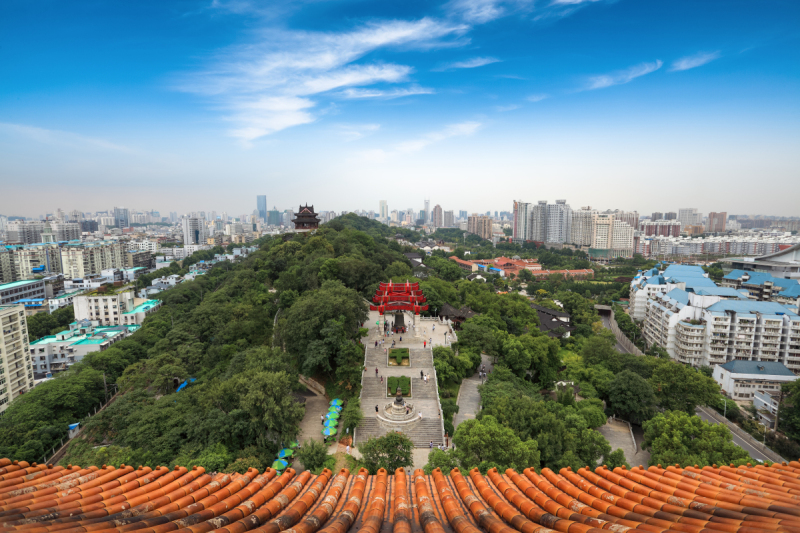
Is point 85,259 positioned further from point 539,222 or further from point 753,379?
Result: point 539,222

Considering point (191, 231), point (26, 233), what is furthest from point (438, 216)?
point (26, 233)

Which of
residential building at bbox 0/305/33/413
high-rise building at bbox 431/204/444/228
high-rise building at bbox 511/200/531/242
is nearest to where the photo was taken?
residential building at bbox 0/305/33/413

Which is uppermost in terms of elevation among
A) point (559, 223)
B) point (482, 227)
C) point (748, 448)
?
point (559, 223)

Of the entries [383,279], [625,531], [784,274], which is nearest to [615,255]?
[784,274]

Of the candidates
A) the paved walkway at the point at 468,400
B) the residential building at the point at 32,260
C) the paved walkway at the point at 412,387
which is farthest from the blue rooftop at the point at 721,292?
the residential building at the point at 32,260

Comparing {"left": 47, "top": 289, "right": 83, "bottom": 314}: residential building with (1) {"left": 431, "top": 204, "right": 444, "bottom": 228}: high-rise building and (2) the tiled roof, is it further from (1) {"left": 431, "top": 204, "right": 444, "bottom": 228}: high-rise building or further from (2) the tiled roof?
(1) {"left": 431, "top": 204, "right": 444, "bottom": 228}: high-rise building

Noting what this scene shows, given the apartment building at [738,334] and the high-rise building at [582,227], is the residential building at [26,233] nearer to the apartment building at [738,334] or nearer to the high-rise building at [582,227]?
the apartment building at [738,334]

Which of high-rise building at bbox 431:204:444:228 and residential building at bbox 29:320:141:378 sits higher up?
high-rise building at bbox 431:204:444:228

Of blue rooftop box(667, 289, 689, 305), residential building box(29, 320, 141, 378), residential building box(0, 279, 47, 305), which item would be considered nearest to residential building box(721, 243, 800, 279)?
blue rooftop box(667, 289, 689, 305)
